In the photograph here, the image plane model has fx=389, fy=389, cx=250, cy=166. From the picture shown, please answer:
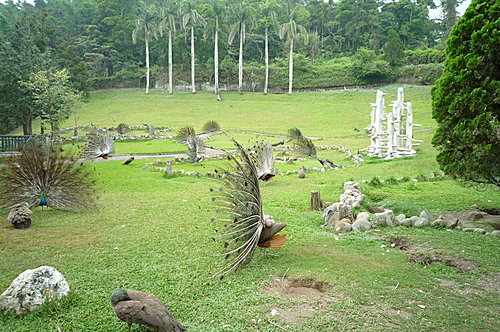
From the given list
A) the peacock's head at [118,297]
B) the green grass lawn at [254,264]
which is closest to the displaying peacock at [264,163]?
the green grass lawn at [254,264]

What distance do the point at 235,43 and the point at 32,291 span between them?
246ft

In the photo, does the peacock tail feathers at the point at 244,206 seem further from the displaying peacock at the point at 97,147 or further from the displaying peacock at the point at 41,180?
the displaying peacock at the point at 97,147

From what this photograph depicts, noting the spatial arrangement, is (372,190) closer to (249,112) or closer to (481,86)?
(481,86)

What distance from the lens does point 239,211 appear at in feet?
21.8

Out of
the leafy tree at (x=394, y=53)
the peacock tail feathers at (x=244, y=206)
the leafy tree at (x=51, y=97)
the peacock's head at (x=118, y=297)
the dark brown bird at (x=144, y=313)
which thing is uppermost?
the leafy tree at (x=394, y=53)

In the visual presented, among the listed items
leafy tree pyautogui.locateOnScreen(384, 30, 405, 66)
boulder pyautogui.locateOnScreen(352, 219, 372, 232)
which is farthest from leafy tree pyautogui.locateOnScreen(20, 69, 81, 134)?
leafy tree pyautogui.locateOnScreen(384, 30, 405, 66)

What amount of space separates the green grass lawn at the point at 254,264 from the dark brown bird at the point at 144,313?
337 mm

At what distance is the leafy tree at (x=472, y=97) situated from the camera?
7.66 metres

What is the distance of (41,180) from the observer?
9828 millimetres

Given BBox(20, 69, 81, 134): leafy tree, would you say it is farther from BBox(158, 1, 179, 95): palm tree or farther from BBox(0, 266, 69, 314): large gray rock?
BBox(158, 1, 179, 95): palm tree

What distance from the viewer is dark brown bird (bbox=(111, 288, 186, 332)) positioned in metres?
4.38

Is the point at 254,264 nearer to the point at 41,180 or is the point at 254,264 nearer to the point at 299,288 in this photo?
the point at 299,288

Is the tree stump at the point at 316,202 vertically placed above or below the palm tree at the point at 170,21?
below

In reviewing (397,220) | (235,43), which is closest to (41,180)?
(397,220)
